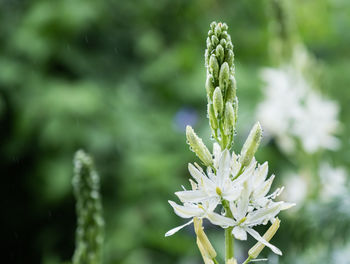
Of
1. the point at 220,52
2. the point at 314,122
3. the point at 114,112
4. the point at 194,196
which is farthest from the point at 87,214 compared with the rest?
the point at 114,112

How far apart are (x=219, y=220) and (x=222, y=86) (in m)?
0.23

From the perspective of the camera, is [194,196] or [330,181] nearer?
[194,196]

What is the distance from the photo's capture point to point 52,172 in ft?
10.8

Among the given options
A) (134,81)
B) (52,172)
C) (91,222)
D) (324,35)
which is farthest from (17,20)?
(91,222)

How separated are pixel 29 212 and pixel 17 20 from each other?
1355 millimetres

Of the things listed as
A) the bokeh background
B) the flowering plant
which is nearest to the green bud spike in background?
the flowering plant

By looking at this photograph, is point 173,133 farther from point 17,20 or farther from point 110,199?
point 17,20

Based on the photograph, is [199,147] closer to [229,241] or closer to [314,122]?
[229,241]

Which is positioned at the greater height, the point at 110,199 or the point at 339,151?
the point at 339,151

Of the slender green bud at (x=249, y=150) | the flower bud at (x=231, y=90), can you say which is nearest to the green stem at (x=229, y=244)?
the slender green bud at (x=249, y=150)

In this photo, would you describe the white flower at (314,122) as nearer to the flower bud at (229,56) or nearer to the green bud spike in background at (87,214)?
the green bud spike in background at (87,214)

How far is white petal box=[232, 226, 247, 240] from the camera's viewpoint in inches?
34.4

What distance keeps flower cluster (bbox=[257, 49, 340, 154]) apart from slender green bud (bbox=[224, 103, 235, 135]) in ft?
4.58

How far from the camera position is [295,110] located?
95.0 inches
